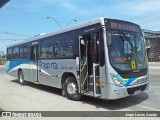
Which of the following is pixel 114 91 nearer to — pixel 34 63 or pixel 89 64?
pixel 89 64

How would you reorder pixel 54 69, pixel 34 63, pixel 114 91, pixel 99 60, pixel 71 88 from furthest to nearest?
1. pixel 34 63
2. pixel 54 69
3. pixel 71 88
4. pixel 99 60
5. pixel 114 91

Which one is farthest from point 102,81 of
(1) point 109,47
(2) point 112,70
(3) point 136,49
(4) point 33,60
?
(4) point 33,60

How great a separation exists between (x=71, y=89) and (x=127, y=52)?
285cm

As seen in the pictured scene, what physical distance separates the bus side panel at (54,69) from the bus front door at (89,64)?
18.5 inches

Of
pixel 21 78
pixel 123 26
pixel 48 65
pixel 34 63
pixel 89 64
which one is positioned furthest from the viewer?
pixel 21 78

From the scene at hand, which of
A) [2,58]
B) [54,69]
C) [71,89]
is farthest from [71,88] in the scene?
[2,58]

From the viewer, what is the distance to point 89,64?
9.27 meters

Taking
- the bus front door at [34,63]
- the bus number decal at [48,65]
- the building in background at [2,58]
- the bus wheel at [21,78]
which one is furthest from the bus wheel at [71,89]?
the building in background at [2,58]

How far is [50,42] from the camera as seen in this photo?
11984mm

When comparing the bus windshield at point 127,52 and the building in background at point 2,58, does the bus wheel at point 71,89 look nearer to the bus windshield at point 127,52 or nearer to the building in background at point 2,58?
the bus windshield at point 127,52

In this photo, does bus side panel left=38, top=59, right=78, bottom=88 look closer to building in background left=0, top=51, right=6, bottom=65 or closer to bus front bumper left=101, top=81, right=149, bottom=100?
bus front bumper left=101, top=81, right=149, bottom=100

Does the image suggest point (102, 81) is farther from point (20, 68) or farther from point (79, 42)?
point (20, 68)

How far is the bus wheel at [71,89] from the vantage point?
974cm

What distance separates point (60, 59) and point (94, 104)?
2775 millimetres
